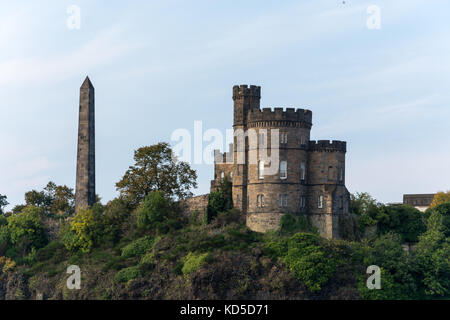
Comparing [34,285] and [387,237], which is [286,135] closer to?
[387,237]

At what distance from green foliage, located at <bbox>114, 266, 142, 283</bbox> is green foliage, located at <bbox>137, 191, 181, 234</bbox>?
7.44m

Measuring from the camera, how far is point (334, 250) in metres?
79.4

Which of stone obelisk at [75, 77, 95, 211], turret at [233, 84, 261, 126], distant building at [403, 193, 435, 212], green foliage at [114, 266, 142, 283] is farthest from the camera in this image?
distant building at [403, 193, 435, 212]

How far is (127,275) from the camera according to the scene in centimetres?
8006

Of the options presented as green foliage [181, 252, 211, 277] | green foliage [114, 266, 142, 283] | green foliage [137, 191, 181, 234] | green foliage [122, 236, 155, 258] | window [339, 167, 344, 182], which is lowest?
green foliage [114, 266, 142, 283]

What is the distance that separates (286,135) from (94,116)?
2257cm

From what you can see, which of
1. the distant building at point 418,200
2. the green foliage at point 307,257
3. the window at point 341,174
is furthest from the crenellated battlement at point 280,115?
the distant building at point 418,200

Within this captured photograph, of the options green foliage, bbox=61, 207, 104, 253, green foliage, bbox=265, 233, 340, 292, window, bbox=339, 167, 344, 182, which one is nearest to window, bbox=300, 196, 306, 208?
window, bbox=339, 167, 344, 182

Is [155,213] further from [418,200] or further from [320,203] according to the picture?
[418,200]

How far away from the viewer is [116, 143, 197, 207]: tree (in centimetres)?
9188

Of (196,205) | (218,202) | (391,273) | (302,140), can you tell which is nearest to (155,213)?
(196,205)

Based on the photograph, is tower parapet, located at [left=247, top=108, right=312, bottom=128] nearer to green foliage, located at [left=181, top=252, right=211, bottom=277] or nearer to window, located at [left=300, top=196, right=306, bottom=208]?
window, located at [left=300, top=196, right=306, bottom=208]

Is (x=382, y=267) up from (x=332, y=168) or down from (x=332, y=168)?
down
